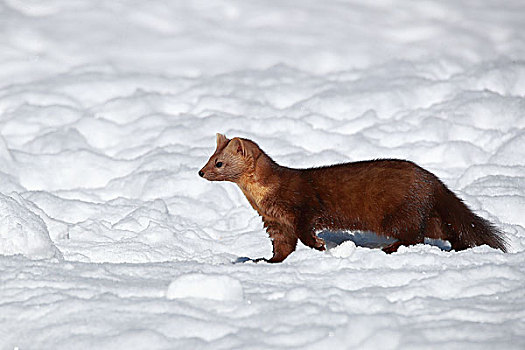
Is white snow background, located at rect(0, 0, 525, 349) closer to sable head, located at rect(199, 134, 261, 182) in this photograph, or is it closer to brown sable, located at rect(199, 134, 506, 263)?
brown sable, located at rect(199, 134, 506, 263)

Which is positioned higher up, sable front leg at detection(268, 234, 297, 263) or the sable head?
the sable head

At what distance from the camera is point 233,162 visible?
4.75 metres

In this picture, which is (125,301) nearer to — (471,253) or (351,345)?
(351,345)

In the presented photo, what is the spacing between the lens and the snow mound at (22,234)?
421cm

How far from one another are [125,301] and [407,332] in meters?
1.20

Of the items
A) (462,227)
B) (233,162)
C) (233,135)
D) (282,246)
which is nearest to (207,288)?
(282,246)

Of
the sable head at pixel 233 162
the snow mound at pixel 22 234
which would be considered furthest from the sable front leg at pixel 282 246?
the snow mound at pixel 22 234

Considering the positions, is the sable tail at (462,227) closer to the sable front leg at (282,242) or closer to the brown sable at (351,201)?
the brown sable at (351,201)

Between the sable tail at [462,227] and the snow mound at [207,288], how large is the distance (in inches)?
68.3

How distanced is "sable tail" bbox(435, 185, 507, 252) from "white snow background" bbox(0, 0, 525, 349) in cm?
27

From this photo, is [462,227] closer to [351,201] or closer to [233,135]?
[351,201]

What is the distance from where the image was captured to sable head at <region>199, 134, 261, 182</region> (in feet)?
15.6

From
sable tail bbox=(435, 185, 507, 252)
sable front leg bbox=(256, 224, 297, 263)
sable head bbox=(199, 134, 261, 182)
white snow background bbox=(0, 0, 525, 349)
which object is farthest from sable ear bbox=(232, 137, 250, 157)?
sable tail bbox=(435, 185, 507, 252)

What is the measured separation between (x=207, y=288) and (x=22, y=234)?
5.19ft
